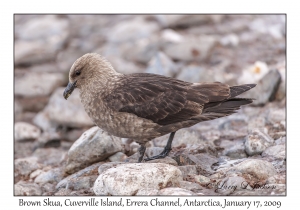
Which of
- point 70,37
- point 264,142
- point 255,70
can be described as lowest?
point 264,142

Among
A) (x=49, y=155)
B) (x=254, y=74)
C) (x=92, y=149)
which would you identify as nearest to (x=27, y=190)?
(x=92, y=149)

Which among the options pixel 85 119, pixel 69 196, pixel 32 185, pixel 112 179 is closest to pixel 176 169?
pixel 112 179

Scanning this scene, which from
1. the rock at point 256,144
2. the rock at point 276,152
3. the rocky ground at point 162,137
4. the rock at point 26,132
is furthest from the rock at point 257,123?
the rock at point 26,132

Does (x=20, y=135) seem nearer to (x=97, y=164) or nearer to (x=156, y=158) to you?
(x=97, y=164)

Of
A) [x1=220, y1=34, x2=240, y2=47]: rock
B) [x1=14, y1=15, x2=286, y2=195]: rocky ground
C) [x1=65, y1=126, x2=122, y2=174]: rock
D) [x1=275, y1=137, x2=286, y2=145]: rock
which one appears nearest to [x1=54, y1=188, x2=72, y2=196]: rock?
[x1=14, y1=15, x2=286, y2=195]: rocky ground

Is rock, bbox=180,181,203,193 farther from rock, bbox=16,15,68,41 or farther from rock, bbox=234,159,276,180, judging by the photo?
rock, bbox=16,15,68,41

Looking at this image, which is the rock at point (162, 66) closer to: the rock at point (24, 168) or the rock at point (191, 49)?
the rock at point (191, 49)
